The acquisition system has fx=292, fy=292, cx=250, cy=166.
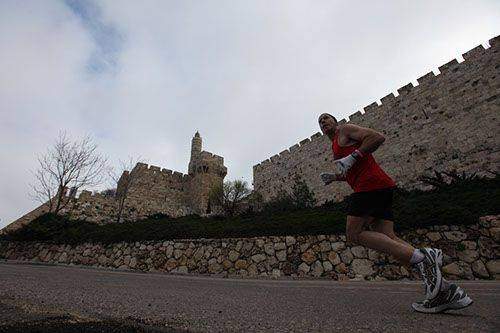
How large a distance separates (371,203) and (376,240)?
1.13ft

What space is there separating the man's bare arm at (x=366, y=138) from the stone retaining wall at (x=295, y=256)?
554 cm

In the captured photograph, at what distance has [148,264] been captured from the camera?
33.7 feet

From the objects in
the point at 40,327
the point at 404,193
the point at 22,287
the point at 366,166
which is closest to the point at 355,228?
the point at 366,166

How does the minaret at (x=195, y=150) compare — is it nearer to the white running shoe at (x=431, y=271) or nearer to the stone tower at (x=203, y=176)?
the stone tower at (x=203, y=176)

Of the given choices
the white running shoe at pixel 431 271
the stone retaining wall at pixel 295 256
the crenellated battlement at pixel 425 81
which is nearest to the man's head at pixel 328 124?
the white running shoe at pixel 431 271

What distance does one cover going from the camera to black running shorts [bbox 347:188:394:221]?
9.17 feet

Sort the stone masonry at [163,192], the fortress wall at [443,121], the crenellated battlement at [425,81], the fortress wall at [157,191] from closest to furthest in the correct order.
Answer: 1. the fortress wall at [443,121]
2. the crenellated battlement at [425,81]
3. the stone masonry at [163,192]
4. the fortress wall at [157,191]

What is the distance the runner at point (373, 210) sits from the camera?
2.40m

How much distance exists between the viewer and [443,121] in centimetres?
1419

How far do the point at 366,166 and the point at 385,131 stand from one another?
50.9ft

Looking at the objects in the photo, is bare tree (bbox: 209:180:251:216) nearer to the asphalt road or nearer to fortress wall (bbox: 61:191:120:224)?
fortress wall (bbox: 61:191:120:224)

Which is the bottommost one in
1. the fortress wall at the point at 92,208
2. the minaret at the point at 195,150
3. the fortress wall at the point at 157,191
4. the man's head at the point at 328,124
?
the man's head at the point at 328,124

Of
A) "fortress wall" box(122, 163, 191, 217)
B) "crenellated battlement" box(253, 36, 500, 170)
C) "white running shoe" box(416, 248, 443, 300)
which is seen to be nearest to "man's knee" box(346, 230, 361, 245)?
"white running shoe" box(416, 248, 443, 300)

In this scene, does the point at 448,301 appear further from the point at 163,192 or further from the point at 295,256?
the point at 163,192
